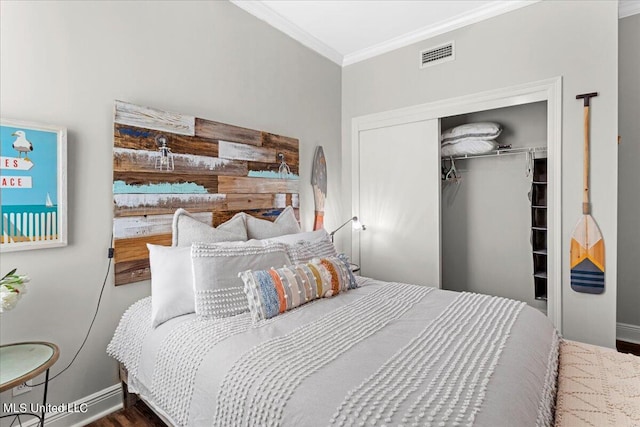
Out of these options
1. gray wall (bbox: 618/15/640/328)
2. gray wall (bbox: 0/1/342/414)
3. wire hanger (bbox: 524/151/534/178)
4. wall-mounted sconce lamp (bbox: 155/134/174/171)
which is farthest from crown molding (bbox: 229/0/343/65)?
gray wall (bbox: 618/15/640/328)

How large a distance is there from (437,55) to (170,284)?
2.89 m

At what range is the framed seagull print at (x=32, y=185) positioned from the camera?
1567 mm

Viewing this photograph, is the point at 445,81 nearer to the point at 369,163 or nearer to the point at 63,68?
the point at 369,163

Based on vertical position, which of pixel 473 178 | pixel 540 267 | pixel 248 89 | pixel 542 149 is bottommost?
pixel 540 267

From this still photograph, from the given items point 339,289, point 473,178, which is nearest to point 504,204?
point 473,178

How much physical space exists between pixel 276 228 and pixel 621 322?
311 cm

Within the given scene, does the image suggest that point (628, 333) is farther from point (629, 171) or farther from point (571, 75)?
point (571, 75)

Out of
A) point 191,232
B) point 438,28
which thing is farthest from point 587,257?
point 191,232

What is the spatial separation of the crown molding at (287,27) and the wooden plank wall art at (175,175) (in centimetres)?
95

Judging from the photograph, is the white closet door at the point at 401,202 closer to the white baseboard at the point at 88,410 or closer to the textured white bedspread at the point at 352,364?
the textured white bedspread at the point at 352,364

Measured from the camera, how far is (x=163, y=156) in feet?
7.02

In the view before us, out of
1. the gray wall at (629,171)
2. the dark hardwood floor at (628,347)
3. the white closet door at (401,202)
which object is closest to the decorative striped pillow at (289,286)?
the white closet door at (401,202)

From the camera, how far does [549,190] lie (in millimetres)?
2572

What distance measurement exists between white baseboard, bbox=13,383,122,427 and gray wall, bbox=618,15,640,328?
3.94m
